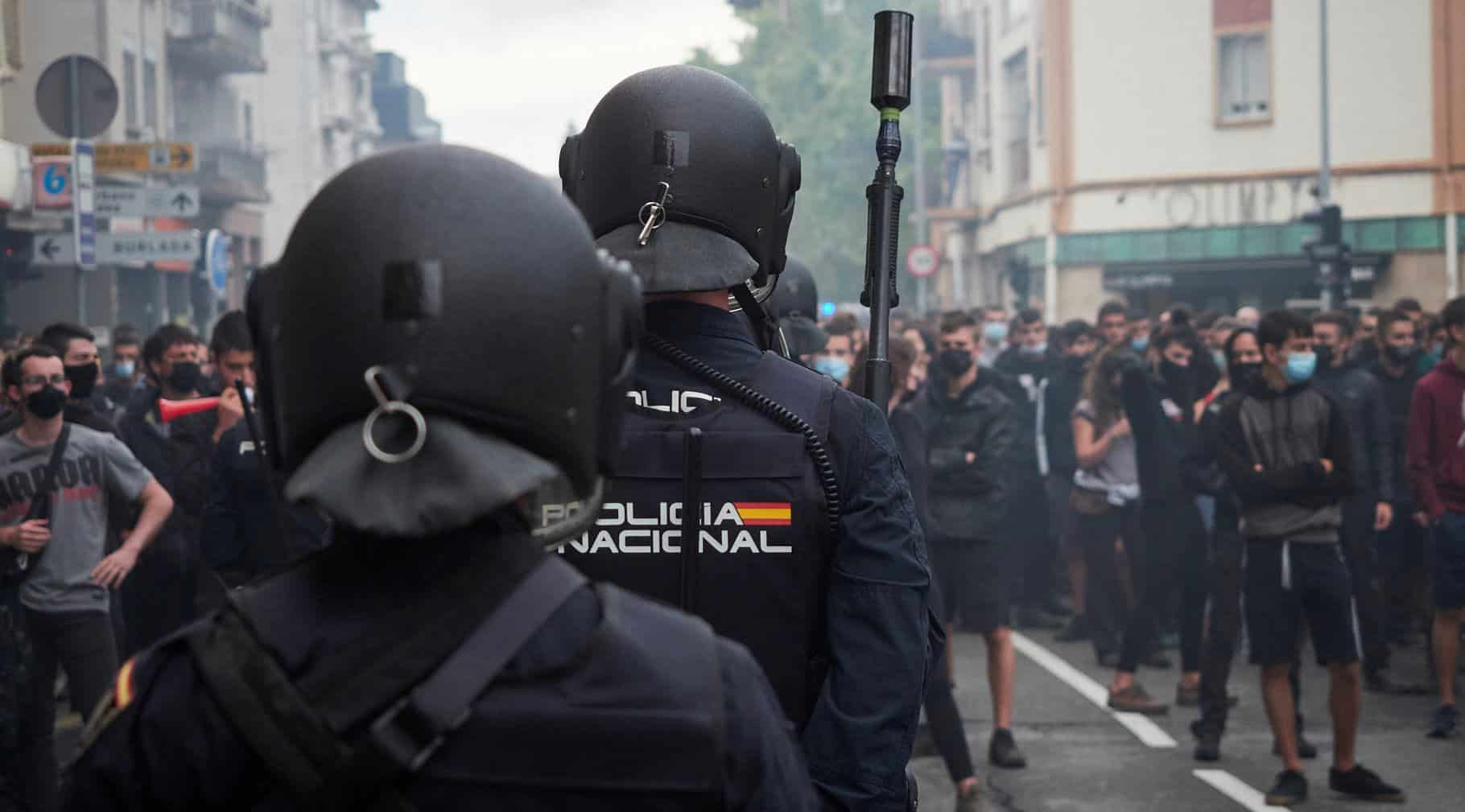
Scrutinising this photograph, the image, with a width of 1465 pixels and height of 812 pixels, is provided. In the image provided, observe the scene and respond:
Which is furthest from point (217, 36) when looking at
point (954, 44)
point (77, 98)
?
point (77, 98)

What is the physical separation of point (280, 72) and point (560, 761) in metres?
56.8

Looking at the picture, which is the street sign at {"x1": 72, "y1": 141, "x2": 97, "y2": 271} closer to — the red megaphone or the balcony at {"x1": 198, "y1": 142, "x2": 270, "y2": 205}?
the red megaphone

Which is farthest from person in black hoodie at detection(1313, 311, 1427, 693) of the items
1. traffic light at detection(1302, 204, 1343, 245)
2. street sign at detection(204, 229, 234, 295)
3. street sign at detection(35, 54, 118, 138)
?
street sign at detection(204, 229, 234, 295)

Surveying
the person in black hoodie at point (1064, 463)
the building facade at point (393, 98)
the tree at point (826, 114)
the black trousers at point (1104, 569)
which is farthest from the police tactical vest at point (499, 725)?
the building facade at point (393, 98)

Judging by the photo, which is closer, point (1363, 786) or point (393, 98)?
point (1363, 786)

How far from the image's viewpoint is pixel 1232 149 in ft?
103

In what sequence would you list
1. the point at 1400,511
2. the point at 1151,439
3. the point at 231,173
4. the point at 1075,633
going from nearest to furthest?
the point at 1151,439 < the point at 1400,511 < the point at 1075,633 < the point at 231,173

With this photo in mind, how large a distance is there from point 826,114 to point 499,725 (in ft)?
167

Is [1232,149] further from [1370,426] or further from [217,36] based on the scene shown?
[1370,426]

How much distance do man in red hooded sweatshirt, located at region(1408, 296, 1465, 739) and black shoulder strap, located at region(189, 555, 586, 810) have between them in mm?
8271

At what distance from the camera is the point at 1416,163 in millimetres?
29969

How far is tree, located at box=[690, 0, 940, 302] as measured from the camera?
169 feet

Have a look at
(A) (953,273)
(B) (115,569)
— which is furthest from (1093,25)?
(B) (115,569)

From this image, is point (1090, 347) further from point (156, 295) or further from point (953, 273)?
point (953, 273)
